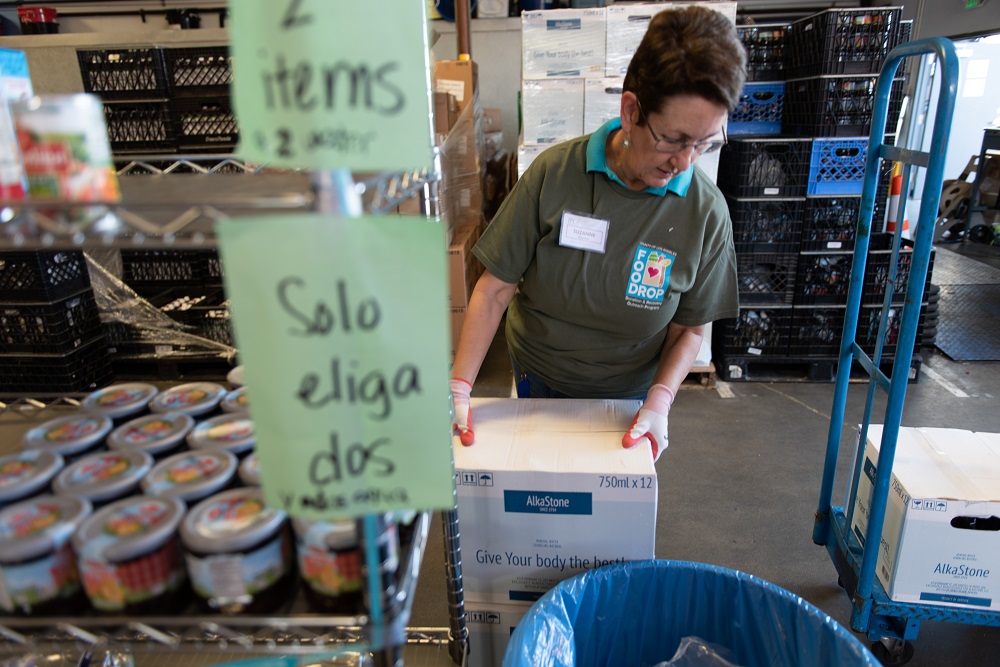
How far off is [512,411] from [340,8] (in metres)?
1.13

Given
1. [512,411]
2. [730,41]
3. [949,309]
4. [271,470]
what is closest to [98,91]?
[512,411]

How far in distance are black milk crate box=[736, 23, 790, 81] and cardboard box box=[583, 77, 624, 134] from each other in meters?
1.05

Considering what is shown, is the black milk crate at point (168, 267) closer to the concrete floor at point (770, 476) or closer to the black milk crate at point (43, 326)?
the black milk crate at point (43, 326)

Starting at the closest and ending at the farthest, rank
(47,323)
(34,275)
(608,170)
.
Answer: (608,170), (34,275), (47,323)

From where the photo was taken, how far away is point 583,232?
1.55m

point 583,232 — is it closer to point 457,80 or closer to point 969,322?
point 457,80

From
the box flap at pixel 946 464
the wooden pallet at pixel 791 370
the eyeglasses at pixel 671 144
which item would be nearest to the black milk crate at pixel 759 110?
the wooden pallet at pixel 791 370

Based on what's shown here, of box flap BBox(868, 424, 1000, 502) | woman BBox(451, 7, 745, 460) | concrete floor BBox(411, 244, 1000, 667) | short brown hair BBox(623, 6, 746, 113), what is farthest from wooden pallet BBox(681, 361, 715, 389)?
short brown hair BBox(623, 6, 746, 113)

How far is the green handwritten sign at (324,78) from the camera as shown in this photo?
59 cm

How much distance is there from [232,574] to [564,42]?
335cm

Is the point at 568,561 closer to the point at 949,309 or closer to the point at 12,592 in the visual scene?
the point at 12,592

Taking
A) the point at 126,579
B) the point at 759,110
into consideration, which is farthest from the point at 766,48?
the point at 126,579

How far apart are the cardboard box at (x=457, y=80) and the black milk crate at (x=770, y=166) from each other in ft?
5.44

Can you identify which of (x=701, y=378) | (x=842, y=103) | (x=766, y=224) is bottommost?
(x=701, y=378)
